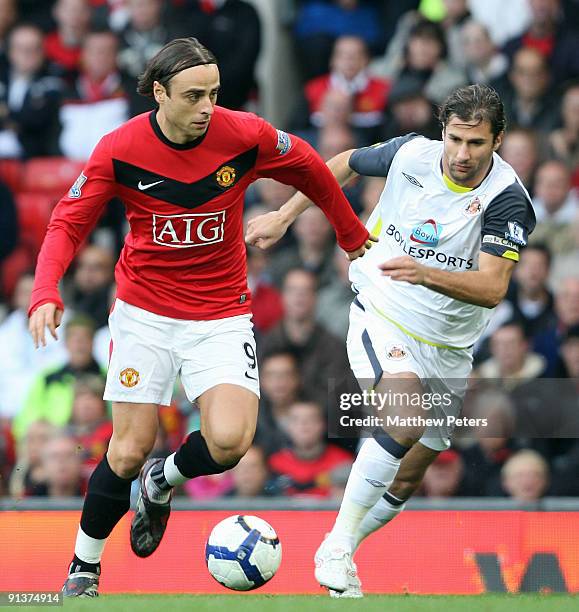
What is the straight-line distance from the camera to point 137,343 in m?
6.80

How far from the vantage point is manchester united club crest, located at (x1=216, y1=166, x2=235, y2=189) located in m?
6.65

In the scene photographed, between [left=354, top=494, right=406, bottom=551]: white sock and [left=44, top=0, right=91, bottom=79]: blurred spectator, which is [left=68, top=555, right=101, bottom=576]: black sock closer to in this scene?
[left=354, top=494, right=406, bottom=551]: white sock

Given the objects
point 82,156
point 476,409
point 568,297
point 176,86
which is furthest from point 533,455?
point 82,156

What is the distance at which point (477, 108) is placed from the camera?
679 cm

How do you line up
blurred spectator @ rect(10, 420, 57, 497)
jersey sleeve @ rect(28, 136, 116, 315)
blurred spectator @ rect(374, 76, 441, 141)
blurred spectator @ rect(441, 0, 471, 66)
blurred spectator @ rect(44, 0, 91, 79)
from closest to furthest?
jersey sleeve @ rect(28, 136, 116, 315) → blurred spectator @ rect(10, 420, 57, 497) → blurred spectator @ rect(374, 76, 441, 141) → blurred spectator @ rect(441, 0, 471, 66) → blurred spectator @ rect(44, 0, 91, 79)

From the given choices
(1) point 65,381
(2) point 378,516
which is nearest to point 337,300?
(1) point 65,381

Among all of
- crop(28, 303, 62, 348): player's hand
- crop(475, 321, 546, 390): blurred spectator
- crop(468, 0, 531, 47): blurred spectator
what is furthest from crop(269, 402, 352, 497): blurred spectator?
crop(468, 0, 531, 47): blurred spectator

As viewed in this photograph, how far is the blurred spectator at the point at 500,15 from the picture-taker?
11.8 meters

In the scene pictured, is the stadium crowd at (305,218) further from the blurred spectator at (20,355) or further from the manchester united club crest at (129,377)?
the manchester united club crest at (129,377)

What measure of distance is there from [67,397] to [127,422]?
3.72m

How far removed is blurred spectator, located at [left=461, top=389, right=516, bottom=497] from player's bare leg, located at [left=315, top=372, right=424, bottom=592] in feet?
7.75

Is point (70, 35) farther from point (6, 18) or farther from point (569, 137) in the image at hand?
point (569, 137)

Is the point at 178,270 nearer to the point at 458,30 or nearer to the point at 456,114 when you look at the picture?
the point at 456,114

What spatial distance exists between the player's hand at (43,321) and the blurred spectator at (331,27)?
6.55 meters
